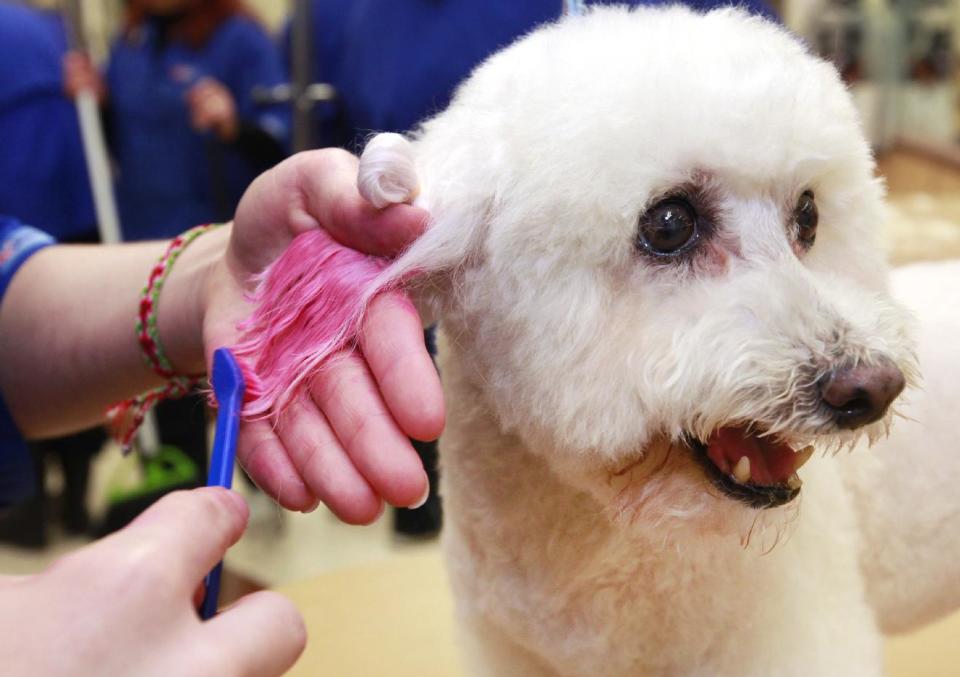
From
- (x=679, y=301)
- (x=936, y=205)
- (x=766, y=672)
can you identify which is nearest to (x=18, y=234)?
(x=679, y=301)

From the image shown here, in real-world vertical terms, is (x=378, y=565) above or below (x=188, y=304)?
below

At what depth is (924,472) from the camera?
742 mm

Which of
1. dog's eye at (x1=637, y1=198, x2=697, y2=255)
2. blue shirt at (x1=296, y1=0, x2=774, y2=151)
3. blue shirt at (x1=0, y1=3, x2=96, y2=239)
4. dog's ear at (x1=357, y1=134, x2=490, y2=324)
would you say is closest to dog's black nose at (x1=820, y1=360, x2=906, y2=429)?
dog's eye at (x1=637, y1=198, x2=697, y2=255)

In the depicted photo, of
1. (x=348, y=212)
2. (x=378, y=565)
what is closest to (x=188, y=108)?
(x=378, y=565)

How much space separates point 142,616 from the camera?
0.37 metres

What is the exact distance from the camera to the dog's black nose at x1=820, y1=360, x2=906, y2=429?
0.50m

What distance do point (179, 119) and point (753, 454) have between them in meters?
1.54

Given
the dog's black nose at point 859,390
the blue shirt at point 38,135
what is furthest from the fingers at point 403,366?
the blue shirt at point 38,135

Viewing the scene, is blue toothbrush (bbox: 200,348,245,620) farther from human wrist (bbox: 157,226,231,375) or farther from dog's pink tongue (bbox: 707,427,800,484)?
dog's pink tongue (bbox: 707,427,800,484)

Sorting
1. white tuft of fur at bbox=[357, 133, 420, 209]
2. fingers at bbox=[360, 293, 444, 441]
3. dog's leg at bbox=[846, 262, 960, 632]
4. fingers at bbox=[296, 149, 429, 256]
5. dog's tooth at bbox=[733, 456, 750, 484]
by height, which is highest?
white tuft of fur at bbox=[357, 133, 420, 209]

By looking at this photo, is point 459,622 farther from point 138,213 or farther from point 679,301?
point 138,213

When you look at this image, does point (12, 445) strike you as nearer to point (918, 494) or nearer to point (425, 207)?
point (425, 207)

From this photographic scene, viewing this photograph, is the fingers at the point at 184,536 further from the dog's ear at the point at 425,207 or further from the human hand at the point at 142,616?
the dog's ear at the point at 425,207

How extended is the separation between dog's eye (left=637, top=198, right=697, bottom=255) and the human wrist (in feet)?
1.05
